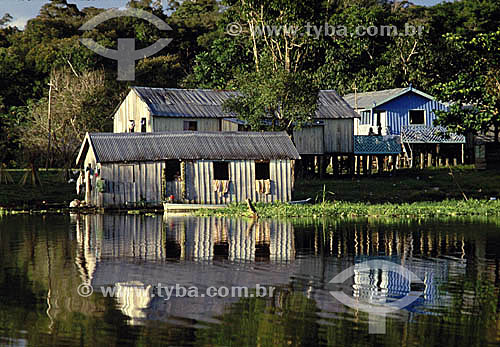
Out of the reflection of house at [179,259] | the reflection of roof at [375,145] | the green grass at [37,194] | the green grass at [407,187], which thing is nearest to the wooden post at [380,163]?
the reflection of roof at [375,145]

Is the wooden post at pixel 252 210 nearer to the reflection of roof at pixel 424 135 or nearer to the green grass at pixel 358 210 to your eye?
the green grass at pixel 358 210

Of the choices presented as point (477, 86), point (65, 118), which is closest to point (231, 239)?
point (477, 86)

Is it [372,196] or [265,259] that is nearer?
[265,259]

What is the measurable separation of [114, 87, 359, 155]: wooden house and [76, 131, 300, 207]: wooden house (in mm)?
11772

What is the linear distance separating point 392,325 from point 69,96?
5187cm

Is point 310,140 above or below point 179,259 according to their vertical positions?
above

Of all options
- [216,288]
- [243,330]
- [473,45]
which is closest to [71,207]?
[473,45]

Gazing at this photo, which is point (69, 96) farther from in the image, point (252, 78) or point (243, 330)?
point (243, 330)

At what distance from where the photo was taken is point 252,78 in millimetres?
47312

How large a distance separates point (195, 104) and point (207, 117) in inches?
71.4

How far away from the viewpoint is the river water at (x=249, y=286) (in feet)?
46.1

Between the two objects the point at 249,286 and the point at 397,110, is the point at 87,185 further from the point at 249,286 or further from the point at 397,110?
the point at 397,110

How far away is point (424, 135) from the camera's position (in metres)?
60.0

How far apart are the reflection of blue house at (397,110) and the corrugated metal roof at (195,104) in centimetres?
387
